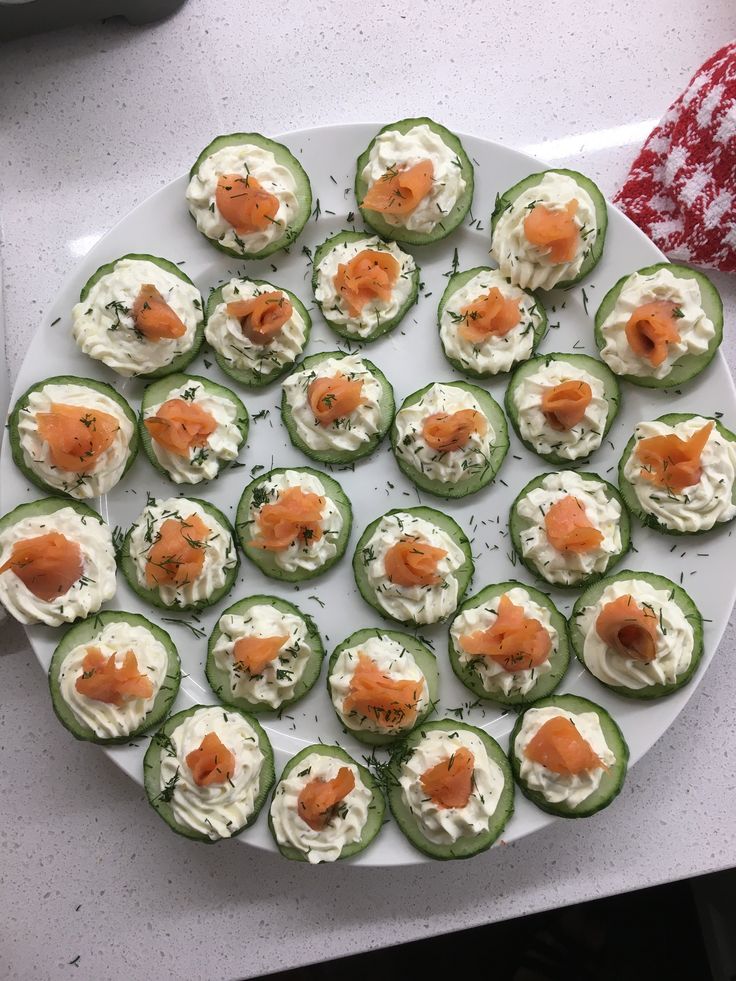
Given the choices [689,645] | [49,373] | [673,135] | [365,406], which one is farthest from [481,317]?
[49,373]

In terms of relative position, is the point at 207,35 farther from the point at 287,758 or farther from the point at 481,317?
the point at 287,758

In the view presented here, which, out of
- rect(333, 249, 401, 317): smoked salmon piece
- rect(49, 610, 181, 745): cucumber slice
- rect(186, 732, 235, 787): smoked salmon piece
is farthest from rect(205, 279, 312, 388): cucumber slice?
rect(186, 732, 235, 787): smoked salmon piece

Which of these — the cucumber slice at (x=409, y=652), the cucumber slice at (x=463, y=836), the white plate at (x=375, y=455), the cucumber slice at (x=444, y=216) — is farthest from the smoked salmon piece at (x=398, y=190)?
the cucumber slice at (x=463, y=836)

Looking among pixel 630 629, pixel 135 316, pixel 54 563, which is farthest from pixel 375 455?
pixel 54 563

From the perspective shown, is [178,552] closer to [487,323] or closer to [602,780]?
[487,323]

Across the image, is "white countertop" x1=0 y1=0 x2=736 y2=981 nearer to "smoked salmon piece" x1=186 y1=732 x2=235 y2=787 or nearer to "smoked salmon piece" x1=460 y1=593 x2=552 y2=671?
"smoked salmon piece" x1=186 y1=732 x2=235 y2=787
